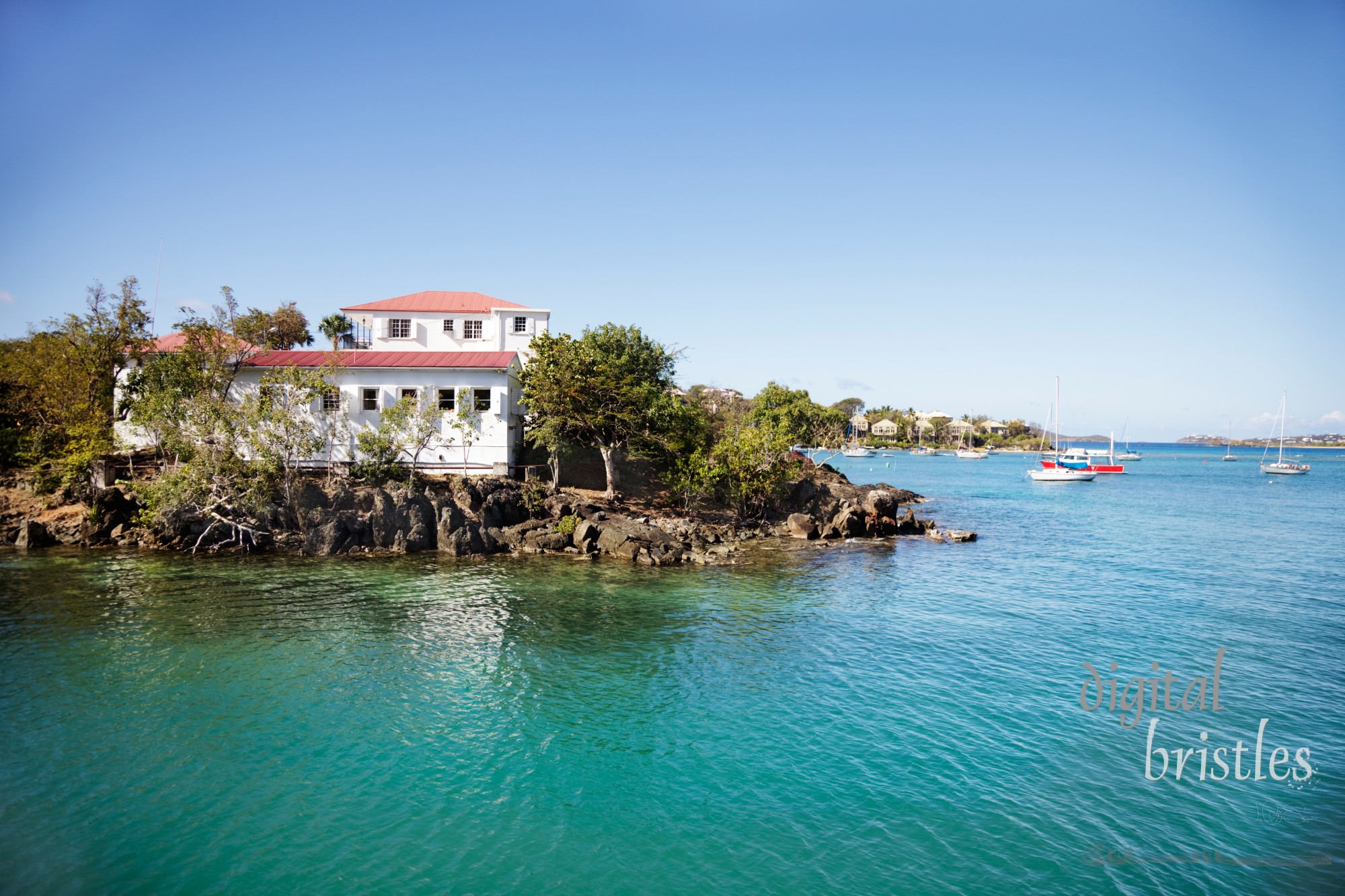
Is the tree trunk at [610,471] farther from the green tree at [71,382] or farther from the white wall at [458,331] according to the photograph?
the green tree at [71,382]

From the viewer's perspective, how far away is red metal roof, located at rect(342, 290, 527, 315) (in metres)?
48.3

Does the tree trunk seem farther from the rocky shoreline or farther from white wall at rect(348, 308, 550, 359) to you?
white wall at rect(348, 308, 550, 359)

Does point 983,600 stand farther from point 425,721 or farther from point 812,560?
point 425,721

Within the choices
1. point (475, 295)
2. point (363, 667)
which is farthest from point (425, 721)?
point (475, 295)

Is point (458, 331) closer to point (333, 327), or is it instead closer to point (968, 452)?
point (333, 327)

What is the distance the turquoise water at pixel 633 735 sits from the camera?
35.6 feet

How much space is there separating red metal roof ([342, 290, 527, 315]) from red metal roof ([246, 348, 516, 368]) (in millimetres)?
7209

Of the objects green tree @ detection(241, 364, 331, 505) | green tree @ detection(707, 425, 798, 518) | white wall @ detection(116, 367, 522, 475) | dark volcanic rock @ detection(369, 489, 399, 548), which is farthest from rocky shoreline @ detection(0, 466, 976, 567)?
green tree @ detection(707, 425, 798, 518)

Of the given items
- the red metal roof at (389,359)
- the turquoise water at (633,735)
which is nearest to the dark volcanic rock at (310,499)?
the turquoise water at (633,735)

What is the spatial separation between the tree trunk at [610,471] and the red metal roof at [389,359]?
24.9 feet

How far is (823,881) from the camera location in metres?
10.5

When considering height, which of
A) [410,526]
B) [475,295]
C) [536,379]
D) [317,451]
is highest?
[475,295]

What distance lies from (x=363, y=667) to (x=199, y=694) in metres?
3.67

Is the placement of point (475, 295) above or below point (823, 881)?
above
